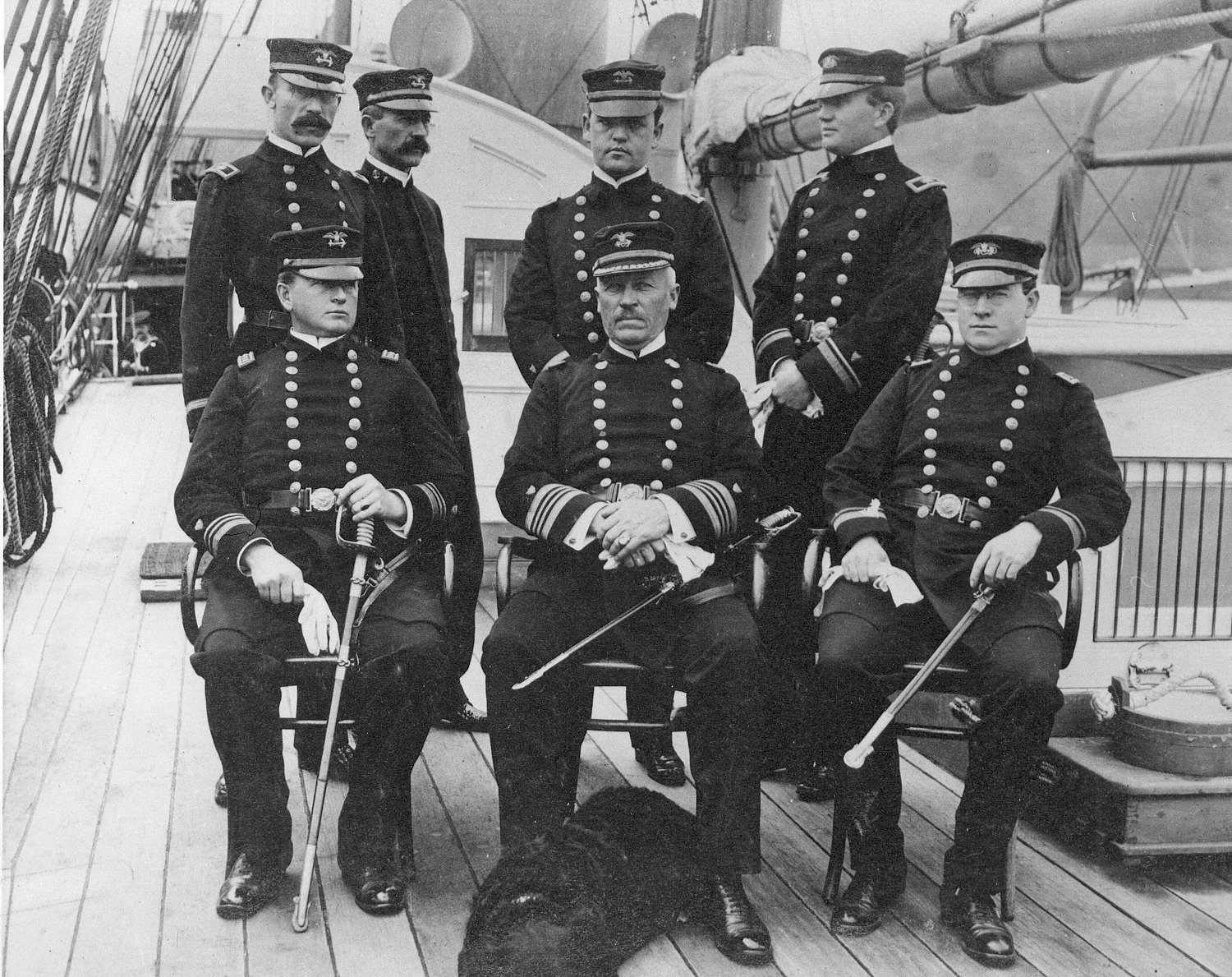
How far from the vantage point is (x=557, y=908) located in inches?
89.3

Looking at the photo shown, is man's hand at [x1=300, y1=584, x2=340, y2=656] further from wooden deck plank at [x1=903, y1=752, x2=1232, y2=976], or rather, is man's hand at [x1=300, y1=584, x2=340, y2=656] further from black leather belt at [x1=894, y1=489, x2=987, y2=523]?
wooden deck plank at [x1=903, y1=752, x2=1232, y2=976]

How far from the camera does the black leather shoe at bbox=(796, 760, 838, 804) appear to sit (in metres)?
3.14

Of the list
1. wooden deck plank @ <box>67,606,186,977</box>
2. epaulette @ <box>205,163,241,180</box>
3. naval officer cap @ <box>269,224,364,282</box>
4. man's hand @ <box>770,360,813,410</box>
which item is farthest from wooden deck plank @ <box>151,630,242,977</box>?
man's hand @ <box>770,360,813,410</box>

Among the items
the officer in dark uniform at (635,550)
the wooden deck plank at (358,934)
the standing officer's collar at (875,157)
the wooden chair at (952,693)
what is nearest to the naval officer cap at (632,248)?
the officer in dark uniform at (635,550)

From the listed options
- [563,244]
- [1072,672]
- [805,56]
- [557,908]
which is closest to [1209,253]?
[805,56]

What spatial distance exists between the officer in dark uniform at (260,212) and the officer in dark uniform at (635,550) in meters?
0.72

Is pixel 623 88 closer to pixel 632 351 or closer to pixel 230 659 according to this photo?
pixel 632 351

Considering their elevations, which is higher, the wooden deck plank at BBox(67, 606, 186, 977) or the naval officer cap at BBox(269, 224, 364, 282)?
the naval officer cap at BBox(269, 224, 364, 282)

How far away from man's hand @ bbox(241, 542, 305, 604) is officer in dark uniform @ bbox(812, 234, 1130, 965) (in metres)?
1.11

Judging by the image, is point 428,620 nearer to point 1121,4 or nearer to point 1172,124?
point 1121,4

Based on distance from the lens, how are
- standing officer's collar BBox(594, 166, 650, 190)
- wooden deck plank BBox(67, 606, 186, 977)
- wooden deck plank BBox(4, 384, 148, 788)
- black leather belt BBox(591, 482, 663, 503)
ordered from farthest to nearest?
wooden deck plank BBox(4, 384, 148, 788), standing officer's collar BBox(594, 166, 650, 190), black leather belt BBox(591, 482, 663, 503), wooden deck plank BBox(67, 606, 186, 977)

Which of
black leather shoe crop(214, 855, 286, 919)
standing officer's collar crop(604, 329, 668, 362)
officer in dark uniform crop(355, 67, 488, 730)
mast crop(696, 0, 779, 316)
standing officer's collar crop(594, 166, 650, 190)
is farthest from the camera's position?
mast crop(696, 0, 779, 316)

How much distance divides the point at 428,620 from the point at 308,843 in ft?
1.71

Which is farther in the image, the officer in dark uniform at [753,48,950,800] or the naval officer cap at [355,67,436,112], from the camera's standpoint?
the naval officer cap at [355,67,436,112]
